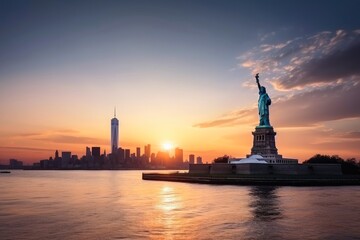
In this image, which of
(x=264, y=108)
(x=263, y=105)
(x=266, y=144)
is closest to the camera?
(x=266, y=144)

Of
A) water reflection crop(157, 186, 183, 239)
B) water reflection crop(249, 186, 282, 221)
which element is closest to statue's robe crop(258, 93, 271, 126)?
water reflection crop(249, 186, 282, 221)

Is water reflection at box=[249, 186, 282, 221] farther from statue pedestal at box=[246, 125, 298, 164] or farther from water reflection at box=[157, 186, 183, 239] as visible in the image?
statue pedestal at box=[246, 125, 298, 164]

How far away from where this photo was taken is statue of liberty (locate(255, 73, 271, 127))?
105 metres

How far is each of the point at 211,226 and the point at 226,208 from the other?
1102 cm

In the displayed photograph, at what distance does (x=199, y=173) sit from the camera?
352 feet

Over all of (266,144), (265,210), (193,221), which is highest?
(266,144)

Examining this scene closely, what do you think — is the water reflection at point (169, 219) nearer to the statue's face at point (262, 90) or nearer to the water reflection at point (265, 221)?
the water reflection at point (265, 221)

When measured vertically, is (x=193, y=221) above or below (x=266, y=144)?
below

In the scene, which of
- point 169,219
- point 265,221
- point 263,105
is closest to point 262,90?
point 263,105

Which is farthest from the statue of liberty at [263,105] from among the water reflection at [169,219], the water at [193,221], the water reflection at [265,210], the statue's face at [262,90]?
the water reflection at [169,219]

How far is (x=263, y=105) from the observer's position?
348 ft

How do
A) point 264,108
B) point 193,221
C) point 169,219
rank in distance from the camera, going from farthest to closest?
1. point 264,108
2. point 169,219
3. point 193,221

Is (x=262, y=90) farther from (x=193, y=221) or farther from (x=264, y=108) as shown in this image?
(x=193, y=221)

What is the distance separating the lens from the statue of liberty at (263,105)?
345ft
